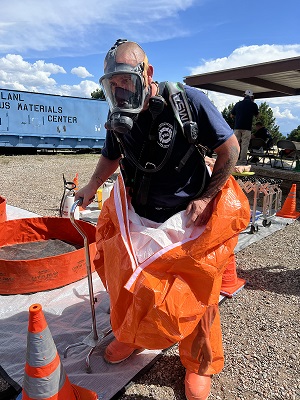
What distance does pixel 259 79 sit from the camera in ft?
34.1

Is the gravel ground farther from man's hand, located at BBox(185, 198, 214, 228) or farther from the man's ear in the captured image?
the man's ear

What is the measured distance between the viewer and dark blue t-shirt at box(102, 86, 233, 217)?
5.49 feet

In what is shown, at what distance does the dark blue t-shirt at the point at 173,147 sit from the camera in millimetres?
1673

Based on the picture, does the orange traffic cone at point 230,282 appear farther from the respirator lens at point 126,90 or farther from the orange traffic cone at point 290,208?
the orange traffic cone at point 290,208

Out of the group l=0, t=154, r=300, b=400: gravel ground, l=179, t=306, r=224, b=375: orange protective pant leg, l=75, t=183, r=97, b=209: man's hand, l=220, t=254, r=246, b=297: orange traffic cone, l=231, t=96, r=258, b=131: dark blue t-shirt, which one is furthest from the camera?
l=231, t=96, r=258, b=131: dark blue t-shirt

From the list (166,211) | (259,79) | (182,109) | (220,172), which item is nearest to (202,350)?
(166,211)

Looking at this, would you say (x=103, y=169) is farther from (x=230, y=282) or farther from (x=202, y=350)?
(x=230, y=282)

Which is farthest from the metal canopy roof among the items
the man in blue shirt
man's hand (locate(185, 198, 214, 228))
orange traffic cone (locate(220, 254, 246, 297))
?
man's hand (locate(185, 198, 214, 228))

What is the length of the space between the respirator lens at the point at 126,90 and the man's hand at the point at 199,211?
0.58 meters

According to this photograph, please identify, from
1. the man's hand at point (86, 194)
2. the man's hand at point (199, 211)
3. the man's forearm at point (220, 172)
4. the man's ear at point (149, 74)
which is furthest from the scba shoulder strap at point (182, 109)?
the man's hand at point (86, 194)

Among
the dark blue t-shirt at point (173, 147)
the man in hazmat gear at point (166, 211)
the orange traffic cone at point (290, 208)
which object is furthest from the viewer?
the orange traffic cone at point (290, 208)

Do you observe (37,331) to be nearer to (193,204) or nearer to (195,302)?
(195,302)

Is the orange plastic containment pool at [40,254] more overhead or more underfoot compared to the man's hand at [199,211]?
more underfoot

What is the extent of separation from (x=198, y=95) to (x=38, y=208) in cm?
557
